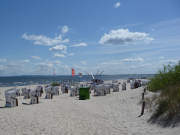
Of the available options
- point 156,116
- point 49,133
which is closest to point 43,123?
point 49,133

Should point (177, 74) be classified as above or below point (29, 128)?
above

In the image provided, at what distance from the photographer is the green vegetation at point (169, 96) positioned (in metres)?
6.08

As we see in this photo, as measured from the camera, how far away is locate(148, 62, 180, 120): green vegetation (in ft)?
19.9

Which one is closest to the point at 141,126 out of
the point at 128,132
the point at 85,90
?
the point at 128,132

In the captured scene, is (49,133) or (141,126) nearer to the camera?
(49,133)

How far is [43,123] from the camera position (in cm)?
667

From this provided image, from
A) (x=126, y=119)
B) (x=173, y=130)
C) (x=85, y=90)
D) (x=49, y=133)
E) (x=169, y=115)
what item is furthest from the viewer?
(x=85, y=90)

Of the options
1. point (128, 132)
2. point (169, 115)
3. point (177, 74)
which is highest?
point (177, 74)

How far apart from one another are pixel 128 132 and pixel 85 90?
325 inches

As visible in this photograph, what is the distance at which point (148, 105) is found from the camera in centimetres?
801

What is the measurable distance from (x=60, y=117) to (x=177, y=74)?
5425 millimetres

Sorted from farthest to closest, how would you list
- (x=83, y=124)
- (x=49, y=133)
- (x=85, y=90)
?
1. (x=85, y=90)
2. (x=83, y=124)
3. (x=49, y=133)

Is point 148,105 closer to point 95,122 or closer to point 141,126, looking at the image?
point 141,126

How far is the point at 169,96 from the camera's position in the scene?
21.9ft
